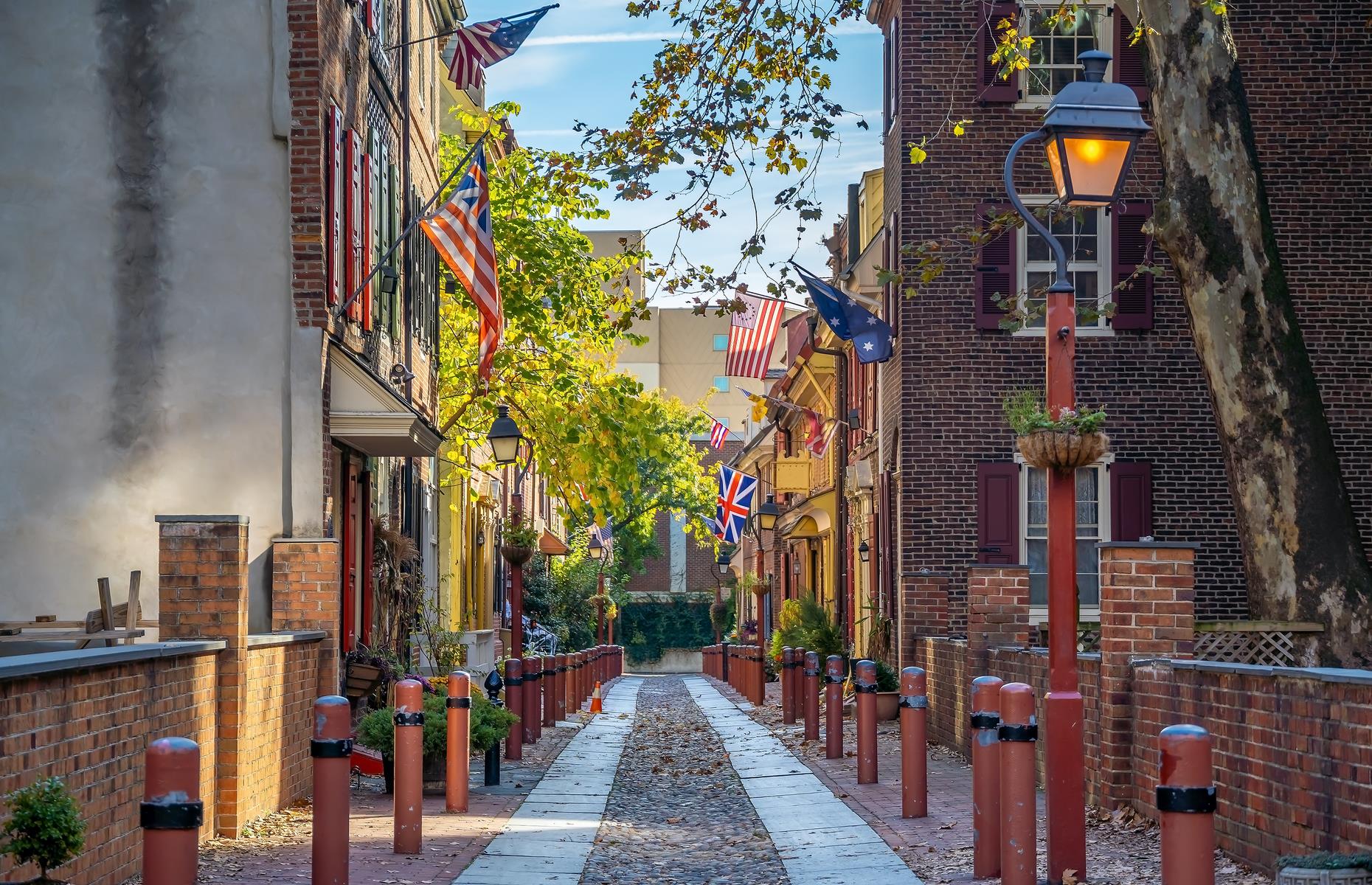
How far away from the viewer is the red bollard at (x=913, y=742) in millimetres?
11961

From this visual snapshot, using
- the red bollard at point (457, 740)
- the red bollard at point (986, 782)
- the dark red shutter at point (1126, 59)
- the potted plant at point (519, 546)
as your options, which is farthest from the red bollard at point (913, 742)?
the dark red shutter at point (1126, 59)

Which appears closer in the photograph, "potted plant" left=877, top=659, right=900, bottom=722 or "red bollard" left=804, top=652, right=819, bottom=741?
"red bollard" left=804, top=652, right=819, bottom=741

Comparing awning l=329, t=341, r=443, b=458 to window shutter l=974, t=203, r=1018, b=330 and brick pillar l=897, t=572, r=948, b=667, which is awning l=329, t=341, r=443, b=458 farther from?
window shutter l=974, t=203, r=1018, b=330

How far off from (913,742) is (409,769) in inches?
145

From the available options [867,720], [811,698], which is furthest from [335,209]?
[811,698]

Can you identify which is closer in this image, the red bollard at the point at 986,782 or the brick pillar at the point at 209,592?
the red bollard at the point at 986,782

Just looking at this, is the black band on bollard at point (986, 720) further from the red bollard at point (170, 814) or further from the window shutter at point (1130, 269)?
the window shutter at point (1130, 269)

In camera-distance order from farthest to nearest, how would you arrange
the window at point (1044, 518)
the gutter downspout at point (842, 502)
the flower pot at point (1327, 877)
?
the gutter downspout at point (842, 502) → the window at point (1044, 518) → the flower pot at point (1327, 877)

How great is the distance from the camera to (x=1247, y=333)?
1431 cm

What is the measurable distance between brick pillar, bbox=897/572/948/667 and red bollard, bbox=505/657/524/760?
5742 mm

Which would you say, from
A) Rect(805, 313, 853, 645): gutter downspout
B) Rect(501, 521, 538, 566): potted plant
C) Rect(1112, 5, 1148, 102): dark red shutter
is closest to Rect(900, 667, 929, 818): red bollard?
Rect(501, 521, 538, 566): potted plant

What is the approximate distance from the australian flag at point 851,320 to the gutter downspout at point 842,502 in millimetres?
9296

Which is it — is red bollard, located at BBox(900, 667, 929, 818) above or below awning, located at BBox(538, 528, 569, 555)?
below

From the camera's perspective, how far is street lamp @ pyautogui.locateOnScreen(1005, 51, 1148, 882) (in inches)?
348
